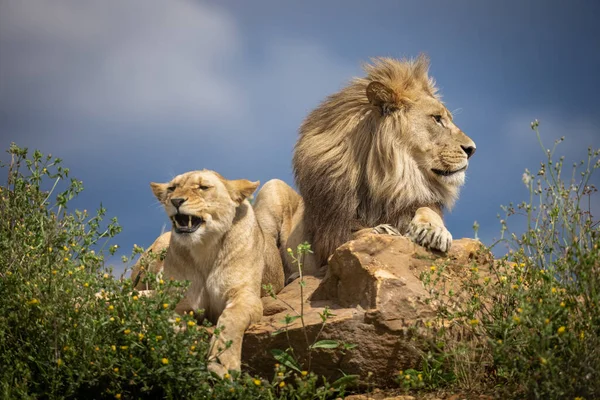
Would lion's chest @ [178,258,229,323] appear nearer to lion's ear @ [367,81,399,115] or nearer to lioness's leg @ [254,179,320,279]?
lioness's leg @ [254,179,320,279]

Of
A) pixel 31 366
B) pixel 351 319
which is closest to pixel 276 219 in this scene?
pixel 351 319

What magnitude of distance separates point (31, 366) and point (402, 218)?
3.56 metres

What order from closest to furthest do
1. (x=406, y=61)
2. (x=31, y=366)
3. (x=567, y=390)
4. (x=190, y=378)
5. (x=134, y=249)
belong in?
(x=567, y=390) → (x=190, y=378) → (x=31, y=366) → (x=134, y=249) → (x=406, y=61)

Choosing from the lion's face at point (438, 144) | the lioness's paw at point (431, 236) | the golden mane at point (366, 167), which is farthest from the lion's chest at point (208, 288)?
the lion's face at point (438, 144)

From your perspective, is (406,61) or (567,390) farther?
(406,61)

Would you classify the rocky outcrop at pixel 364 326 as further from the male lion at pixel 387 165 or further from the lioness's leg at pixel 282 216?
the lioness's leg at pixel 282 216

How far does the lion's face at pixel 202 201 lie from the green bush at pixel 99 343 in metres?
0.40

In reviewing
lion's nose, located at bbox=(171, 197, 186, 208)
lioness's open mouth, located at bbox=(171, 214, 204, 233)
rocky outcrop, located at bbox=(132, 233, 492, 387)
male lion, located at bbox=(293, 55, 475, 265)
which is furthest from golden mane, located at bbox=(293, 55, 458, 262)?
lion's nose, located at bbox=(171, 197, 186, 208)

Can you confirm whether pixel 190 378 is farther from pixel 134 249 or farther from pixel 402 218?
pixel 402 218

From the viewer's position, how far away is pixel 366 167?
7578mm

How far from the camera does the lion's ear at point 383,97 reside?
7383 mm

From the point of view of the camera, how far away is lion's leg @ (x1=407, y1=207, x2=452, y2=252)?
6.47 meters

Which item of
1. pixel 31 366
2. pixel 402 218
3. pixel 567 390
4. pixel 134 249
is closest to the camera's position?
pixel 567 390

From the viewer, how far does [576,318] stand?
16.0 feet
